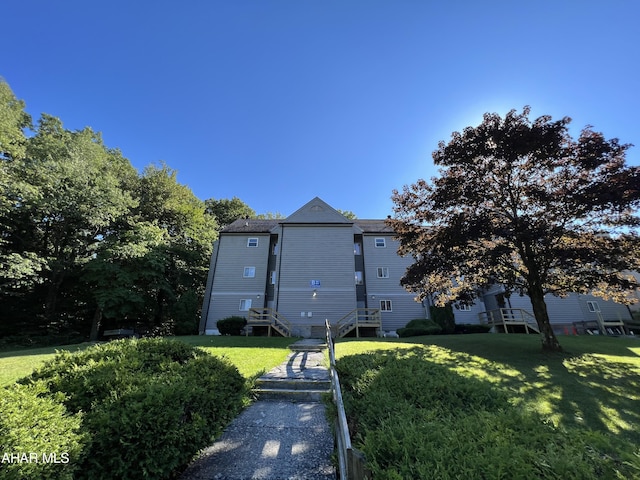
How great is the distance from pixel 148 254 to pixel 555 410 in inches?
992

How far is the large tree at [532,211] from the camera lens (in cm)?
977

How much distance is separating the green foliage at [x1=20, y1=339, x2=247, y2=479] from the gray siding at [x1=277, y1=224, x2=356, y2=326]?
1679 centimetres

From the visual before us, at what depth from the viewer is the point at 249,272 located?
24.5 metres

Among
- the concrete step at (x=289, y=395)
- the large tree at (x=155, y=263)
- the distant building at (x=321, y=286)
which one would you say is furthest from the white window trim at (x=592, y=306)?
the large tree at (x=155, y=263)

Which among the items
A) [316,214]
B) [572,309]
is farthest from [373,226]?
[572,309]

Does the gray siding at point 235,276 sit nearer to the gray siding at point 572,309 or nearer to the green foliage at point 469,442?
the green foliage at point 469,442

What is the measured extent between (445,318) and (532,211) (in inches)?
468

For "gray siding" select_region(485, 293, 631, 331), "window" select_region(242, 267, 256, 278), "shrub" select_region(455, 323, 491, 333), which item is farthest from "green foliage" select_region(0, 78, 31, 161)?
"gray siding" select_region(485, 293, 631, 331)

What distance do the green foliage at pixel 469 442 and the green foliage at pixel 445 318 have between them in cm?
1822

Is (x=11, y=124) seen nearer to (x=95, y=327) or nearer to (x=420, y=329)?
(x=95, y=327)

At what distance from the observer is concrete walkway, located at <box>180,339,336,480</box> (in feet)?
11.8

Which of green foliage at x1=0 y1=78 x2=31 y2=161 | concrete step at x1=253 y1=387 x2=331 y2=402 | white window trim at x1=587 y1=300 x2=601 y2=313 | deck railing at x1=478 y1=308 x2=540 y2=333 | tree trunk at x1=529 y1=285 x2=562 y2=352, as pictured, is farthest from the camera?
white window trim at x1=587 y1=300 x2=601 y2=313

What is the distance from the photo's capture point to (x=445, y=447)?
2.28 m

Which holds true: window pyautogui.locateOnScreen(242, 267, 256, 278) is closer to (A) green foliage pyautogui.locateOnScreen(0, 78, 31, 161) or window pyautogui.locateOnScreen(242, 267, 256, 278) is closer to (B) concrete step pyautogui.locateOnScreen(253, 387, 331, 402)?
(A) green foliage pyautogui.locateOnScreen(0, 78, 31, 161)
